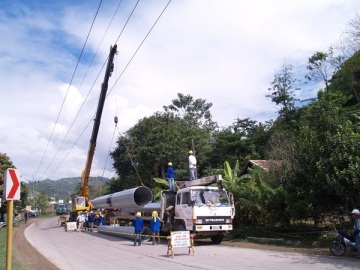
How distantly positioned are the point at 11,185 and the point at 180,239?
273 inches

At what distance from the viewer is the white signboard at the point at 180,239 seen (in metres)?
12.2

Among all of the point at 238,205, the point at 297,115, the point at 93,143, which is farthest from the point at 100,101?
the point at 297,115

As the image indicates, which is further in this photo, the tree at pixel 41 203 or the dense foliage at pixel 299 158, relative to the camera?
the tree at pixel 41 203

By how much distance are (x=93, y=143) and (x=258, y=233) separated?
15.8 meters

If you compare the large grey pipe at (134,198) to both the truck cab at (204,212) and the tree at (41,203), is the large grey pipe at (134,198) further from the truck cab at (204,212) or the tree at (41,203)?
the tree at (41,203)

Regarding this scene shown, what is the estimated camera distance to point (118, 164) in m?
54.1

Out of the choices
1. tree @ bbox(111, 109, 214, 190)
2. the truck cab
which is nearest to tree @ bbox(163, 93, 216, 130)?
tree @ bbox(111, 109, 214, 190)

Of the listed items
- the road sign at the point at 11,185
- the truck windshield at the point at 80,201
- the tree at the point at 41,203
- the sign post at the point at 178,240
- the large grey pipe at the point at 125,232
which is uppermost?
the road sign at the point at 11,185

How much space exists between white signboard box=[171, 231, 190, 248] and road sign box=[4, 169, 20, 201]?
6.36m

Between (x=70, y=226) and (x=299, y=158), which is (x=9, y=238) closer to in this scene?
(x=299, y=158)

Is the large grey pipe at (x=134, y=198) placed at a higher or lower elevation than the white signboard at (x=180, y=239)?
higher

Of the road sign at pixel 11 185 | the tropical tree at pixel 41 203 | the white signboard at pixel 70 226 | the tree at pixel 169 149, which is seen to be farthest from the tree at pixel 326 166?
the tropical tree at pixel 41 203

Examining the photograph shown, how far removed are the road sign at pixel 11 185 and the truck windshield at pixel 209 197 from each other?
30.1 ft

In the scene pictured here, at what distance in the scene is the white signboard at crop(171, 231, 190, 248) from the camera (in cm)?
1220
